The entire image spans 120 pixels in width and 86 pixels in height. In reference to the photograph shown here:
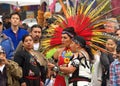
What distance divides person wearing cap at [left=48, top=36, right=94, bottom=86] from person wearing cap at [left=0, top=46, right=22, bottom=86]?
64cm

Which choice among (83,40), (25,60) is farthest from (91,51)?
(25,60)

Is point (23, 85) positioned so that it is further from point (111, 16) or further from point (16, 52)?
point (111, 16)

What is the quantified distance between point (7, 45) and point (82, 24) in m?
1.47

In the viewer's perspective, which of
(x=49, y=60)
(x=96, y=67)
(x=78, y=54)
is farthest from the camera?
(x=96, y=67)

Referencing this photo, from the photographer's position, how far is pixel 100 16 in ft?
25.6

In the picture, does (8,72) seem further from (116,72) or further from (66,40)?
(116,72)

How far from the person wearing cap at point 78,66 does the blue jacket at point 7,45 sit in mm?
1473

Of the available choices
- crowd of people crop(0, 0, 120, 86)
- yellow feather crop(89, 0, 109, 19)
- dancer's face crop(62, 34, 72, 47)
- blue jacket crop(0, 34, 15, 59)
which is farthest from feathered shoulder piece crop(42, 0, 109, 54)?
blue jacket crop(0, 34, 15, 59)

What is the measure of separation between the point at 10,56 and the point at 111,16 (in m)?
1.93

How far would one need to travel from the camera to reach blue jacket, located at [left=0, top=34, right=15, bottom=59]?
27.4 ft

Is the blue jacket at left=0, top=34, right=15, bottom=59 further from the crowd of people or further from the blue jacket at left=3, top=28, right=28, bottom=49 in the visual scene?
the blue jacket at left=3, top=28, right=28, bottom=49

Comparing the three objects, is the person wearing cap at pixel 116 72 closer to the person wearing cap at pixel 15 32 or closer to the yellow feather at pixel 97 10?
the yellow feather at pixel 97 10

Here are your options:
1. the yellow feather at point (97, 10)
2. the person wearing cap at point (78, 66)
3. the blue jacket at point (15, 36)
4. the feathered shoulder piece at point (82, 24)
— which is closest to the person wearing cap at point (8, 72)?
the person wearing cap at point (78, 66)

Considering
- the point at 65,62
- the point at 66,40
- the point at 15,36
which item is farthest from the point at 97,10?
the point at 15,36
